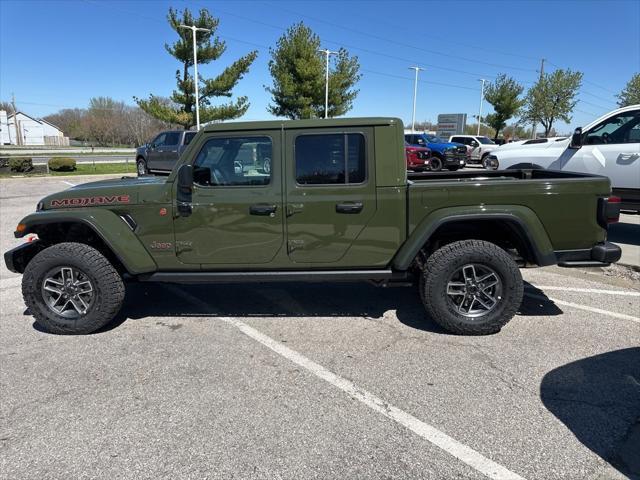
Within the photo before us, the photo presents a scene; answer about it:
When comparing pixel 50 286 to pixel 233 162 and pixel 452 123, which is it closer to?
pixel 233 162

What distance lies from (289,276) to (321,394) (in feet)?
3.93

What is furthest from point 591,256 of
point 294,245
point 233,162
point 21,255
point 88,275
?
point 21,255

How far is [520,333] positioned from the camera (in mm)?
4004

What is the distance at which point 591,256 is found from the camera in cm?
385

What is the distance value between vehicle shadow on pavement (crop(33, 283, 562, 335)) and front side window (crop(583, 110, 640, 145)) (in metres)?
3.76

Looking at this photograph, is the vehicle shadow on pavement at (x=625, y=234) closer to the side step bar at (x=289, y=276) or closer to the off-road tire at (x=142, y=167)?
the side step bar at (x=289, y=276)

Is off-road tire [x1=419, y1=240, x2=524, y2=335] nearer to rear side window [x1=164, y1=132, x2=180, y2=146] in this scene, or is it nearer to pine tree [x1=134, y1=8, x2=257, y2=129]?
rear side window [x1=164, y1=132, x2=180, y2=146]

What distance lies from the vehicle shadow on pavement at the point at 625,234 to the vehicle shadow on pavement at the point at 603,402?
15.0 feet

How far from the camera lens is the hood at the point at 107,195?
3.89 m

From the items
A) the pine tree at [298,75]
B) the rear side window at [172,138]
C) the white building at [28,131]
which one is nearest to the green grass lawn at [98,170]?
the rear side window at [172,138]

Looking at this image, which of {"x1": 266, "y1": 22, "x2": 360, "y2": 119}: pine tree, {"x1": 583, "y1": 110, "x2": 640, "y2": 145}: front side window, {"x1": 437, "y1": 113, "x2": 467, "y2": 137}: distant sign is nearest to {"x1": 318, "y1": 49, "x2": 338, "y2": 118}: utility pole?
{"x1": 266, "y1": 22, "x2": 360, "y2": 119}: pine tree

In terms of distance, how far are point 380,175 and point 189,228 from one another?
171cm

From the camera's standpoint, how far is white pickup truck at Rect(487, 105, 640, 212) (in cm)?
697

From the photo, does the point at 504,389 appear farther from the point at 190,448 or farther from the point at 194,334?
the point at 194,334
